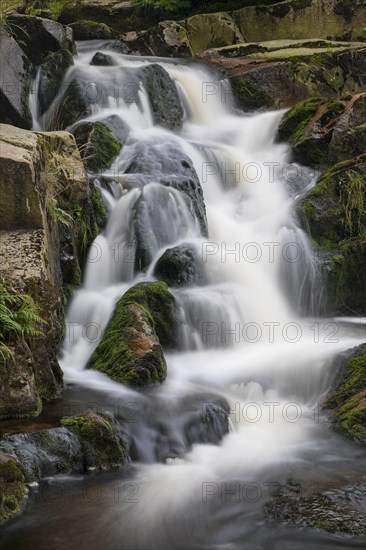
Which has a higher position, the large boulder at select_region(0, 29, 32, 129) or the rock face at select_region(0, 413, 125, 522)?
the large boulder at select_region(0, 29, 32, 129)

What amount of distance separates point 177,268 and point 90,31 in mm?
11332

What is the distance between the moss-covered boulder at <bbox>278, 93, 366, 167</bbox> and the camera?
38.4 feet

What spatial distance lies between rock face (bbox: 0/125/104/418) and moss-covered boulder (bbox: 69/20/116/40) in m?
10.5

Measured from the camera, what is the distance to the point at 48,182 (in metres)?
Result: 6.95

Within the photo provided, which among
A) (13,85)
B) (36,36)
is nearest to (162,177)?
(13,85)

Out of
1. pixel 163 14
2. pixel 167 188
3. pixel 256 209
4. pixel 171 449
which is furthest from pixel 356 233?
pixel 163 14

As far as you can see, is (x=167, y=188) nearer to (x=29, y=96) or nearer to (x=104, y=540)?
(x=29, y=96)

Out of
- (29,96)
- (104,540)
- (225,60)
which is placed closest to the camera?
(104,540)

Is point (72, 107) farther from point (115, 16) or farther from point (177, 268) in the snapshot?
point (115, 16)

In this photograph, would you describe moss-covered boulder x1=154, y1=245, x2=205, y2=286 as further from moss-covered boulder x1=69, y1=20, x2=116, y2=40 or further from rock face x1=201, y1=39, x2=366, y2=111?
moss-covered boulder x1=69, y1=20, x2=116, y2=40

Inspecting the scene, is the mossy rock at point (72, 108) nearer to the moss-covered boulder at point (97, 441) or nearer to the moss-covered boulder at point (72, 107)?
the moss-covered boulder at point (72, 107)

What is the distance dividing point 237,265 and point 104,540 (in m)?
5.86

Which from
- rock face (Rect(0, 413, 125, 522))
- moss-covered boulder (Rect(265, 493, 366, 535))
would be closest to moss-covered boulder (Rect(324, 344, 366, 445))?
moss-covered boulder (Rect(265, 493, 366, 535))

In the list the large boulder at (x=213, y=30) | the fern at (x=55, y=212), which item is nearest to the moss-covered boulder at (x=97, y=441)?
the fern at (x=55, y=212)
